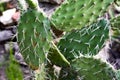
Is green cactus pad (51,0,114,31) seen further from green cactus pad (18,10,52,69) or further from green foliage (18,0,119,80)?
green cactus pad (18,10,52,69)

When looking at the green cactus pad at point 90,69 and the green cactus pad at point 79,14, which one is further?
the green cactus pad at point 79,14

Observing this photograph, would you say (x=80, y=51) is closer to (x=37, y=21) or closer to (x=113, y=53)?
(x=37, y=21)

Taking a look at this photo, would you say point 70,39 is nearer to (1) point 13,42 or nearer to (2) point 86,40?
(2) point 86,40

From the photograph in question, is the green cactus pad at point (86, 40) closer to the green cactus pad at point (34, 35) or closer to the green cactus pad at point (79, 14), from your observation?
the green cactus pad at point (79, 14)

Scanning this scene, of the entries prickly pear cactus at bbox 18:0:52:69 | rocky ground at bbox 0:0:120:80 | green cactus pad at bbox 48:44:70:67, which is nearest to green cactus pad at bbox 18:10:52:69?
prickly pear cactus at bbox 18:0:52:69

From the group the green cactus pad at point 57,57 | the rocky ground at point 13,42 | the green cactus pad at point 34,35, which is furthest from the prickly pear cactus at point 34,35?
the rocky ground at point 13,42

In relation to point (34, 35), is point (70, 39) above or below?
below

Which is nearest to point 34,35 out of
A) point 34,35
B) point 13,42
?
point 34,35
